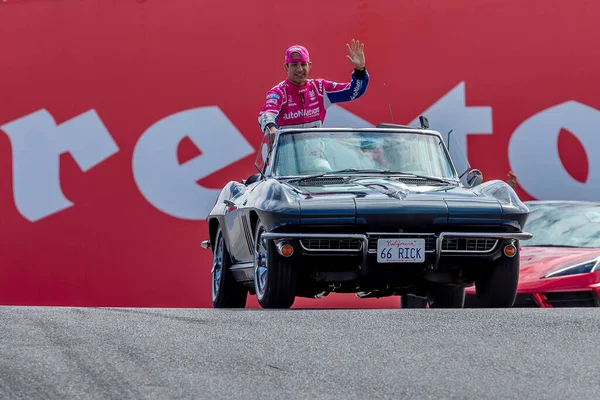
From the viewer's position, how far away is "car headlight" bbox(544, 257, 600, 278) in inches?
383

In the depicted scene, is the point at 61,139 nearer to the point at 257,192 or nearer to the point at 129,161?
the point at 129,161

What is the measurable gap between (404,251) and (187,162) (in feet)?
17.6

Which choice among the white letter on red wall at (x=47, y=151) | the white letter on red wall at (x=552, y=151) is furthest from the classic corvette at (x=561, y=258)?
the white letter on red wall at (x=47, y=151)

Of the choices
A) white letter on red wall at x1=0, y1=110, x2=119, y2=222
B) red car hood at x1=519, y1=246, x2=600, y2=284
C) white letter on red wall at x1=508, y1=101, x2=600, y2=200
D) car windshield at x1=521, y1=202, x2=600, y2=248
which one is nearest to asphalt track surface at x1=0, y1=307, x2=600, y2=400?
red car hood at x1=519, y1=246, x2=600, y2=284

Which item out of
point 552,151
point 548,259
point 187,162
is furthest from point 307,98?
point 552,151

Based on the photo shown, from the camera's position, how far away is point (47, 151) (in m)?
13.2

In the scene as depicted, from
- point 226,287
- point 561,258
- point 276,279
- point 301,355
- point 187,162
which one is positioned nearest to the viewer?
point 301,355

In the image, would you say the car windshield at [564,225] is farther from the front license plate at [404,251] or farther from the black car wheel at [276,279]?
the black car wheel at [276,279]

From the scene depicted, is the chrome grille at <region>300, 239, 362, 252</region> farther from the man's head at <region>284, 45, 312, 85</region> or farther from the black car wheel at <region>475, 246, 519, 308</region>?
the man's head at <region>284, 45, 312, 85</region>

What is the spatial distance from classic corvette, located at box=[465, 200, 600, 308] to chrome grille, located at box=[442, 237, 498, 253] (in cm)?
191

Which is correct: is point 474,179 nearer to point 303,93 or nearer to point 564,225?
point 303,93

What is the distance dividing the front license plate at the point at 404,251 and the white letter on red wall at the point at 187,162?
505 centimetres

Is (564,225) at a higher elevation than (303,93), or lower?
lower

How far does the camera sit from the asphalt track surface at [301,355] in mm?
4898
